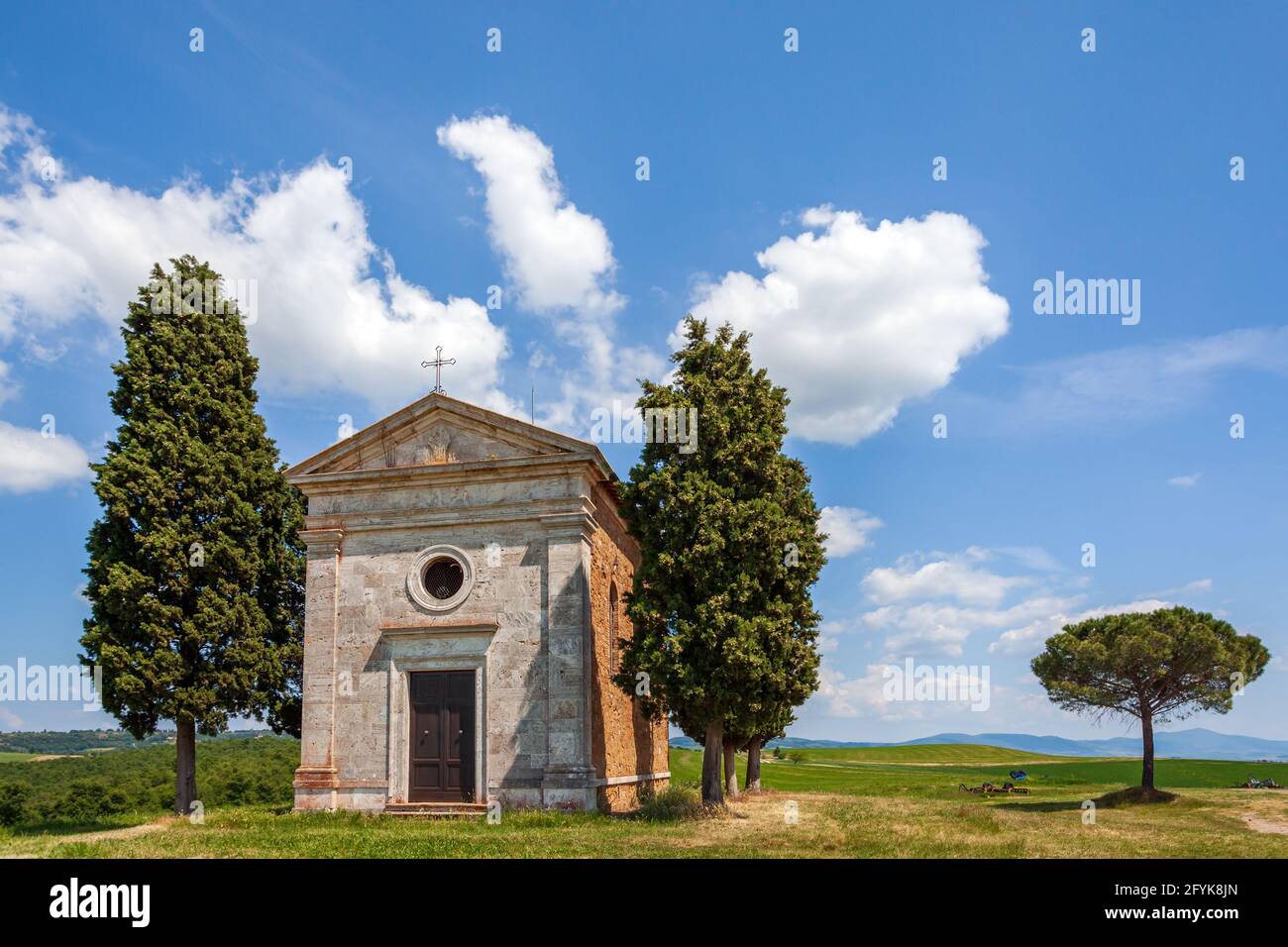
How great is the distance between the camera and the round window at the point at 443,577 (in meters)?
21.5

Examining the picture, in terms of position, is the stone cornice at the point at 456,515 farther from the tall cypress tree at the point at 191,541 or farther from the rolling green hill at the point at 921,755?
the rolling green hill at the point at 921,755

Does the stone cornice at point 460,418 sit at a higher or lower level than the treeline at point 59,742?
higher

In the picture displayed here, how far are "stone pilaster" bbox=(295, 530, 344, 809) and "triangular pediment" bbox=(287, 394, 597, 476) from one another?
178 centimetres

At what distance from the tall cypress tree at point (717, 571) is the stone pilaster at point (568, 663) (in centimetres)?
105

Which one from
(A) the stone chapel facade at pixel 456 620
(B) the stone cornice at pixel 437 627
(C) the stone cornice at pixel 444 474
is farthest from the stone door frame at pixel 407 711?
(C) the stone cornice at pixel 444 474

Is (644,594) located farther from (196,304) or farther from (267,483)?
(196,304)

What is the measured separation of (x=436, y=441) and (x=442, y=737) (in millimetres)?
6674

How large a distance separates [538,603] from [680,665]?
3.47 meters

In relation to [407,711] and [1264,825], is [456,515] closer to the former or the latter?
[407,711]

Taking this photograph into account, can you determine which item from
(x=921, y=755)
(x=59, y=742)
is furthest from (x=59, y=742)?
(x=921, y=755)

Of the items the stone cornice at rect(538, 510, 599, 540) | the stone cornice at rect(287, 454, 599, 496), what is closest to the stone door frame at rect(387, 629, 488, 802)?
the stone cornice at rect(538, 510, 599, 540)

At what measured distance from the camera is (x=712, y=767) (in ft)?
67.6

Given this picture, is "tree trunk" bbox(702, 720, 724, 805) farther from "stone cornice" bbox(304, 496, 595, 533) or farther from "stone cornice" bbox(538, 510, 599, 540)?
"stone cornice" bbox(304, 496, 595, 533)

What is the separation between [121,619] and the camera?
71.9 ft
